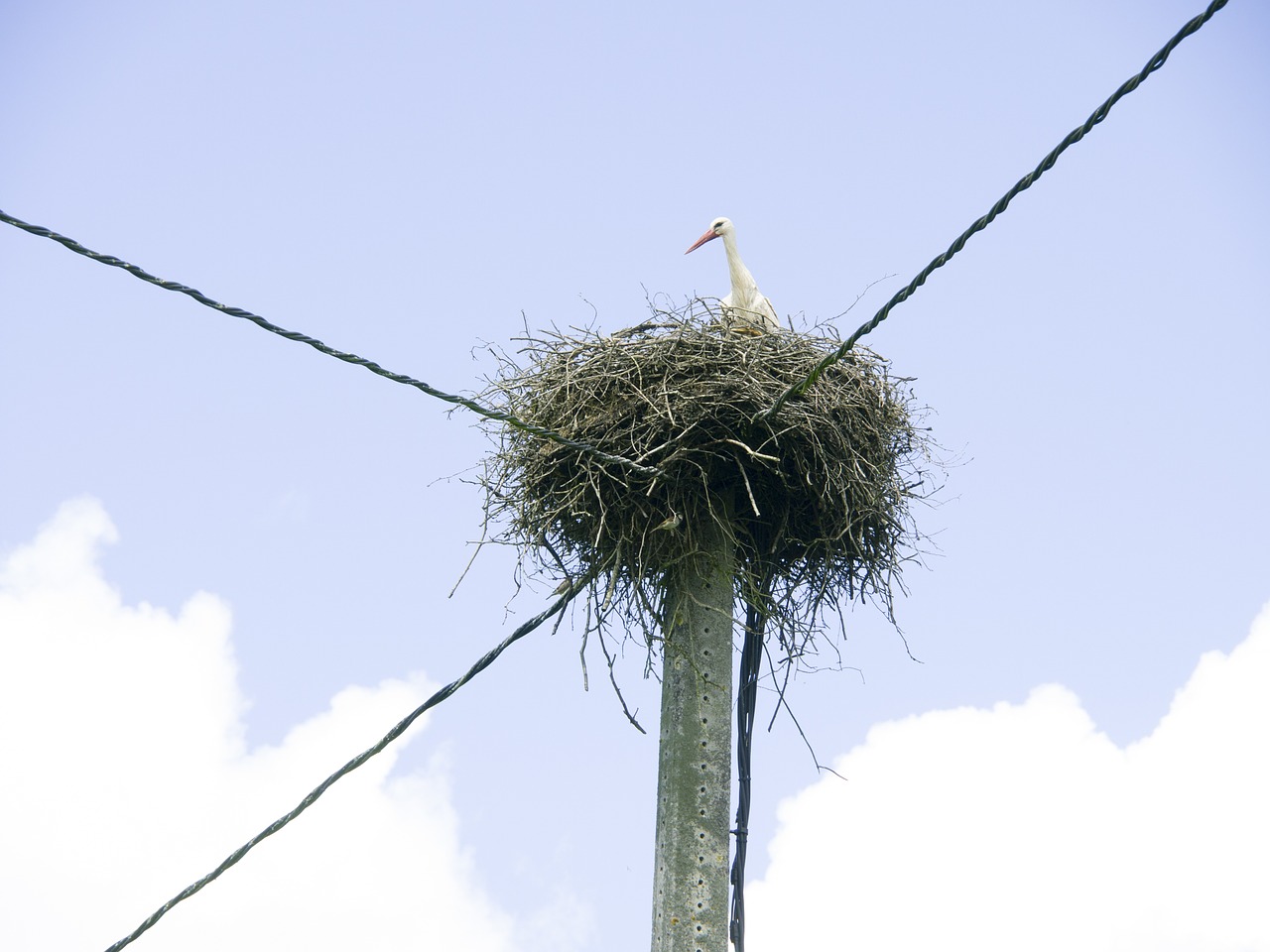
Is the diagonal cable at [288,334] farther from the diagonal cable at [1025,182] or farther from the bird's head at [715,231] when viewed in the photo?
the bird's head at [715,231]

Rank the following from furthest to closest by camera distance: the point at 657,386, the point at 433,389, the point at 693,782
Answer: the point at 657,386 → the point at 693,782 → the point at 433,389

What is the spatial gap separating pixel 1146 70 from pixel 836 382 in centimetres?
210

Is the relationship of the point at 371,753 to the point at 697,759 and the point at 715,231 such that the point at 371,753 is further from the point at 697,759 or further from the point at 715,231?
the point at 715,231

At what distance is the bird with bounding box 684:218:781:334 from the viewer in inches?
231

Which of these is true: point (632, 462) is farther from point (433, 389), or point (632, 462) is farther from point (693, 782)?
point (693, 782)

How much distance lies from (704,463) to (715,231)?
3.29 metres

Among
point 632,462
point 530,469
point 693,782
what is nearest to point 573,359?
point 530,469

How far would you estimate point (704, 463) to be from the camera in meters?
5.24

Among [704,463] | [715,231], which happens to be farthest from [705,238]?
[704,463]

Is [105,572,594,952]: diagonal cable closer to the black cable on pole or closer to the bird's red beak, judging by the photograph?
the black cable on pole

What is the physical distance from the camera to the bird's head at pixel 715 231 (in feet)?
26.3

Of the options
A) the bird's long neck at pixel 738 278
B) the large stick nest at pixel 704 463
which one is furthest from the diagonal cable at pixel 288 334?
the bird's long neck at pixel 738 278

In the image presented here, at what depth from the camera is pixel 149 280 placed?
155 inches

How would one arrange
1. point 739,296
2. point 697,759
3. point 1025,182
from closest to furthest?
point 1025,182 → point 697,759 → point 739,296
